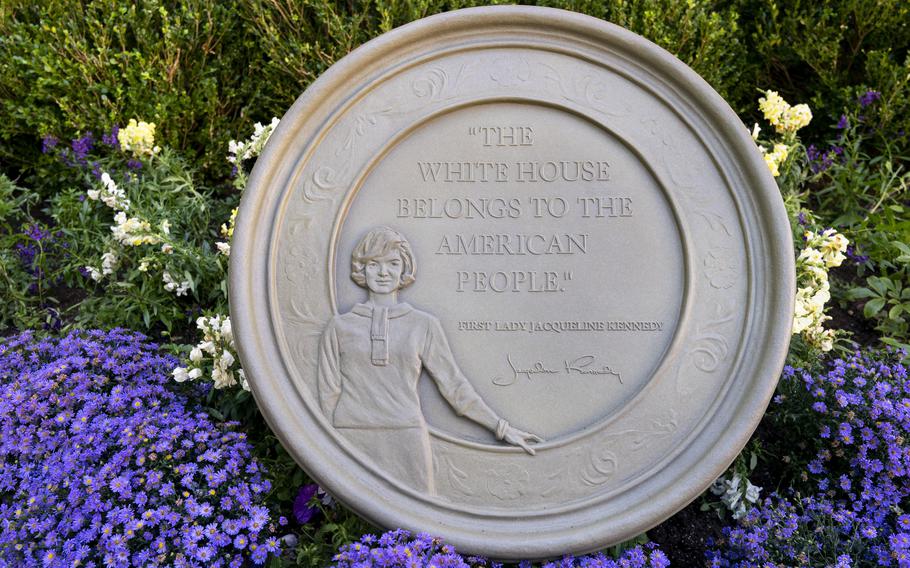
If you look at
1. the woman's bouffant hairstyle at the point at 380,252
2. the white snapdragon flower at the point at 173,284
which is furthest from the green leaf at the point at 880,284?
the white snapdragon flower at the point at 173,284

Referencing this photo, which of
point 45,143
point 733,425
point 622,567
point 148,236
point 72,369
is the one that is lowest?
point 622,567

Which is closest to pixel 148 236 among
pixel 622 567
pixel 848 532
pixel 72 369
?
pixel 72 369

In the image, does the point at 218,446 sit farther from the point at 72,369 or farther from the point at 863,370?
the point at 863,370

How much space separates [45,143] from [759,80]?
4.49 meters

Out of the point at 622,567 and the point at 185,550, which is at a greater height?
the point at 185,550

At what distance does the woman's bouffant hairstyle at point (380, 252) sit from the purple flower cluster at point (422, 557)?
932 mm

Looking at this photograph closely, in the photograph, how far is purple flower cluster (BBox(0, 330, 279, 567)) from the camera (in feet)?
7.97

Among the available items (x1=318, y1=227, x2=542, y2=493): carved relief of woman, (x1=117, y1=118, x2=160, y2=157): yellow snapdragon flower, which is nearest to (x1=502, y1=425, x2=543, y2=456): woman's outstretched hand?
(x1=318, y1=227, x2=542, y2=493): carved relief of woman

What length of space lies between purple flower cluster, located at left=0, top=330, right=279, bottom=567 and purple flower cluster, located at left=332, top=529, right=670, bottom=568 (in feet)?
1.19

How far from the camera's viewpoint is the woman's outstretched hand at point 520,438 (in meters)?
2.55

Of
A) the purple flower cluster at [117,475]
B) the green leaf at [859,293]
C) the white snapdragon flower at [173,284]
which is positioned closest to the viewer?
the purple flower cluster at [117,475]

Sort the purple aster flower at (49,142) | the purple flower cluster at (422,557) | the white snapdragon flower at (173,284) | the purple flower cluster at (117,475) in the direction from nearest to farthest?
the purple flower cluster at (422,557) < the purple flower cluster at (117,475) < the white snapdragon flower at (173,284) < the purple aster flower at (49,142)

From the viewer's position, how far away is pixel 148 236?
138 inches
